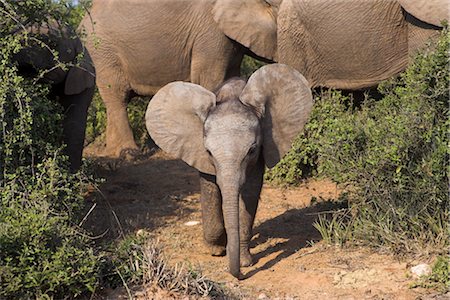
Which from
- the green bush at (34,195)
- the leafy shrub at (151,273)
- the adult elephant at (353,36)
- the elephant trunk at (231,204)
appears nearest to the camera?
the green bush at (34,195)

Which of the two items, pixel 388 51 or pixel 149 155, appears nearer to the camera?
pixel 388 51

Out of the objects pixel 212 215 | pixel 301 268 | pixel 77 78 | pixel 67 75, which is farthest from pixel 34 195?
pixel 77 78

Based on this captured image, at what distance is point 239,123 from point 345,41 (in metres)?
2.80

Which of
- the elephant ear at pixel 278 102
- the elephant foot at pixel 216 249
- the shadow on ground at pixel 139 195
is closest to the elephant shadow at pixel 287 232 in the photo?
the elephant foot at pixel 216 249

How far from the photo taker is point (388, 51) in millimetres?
7988

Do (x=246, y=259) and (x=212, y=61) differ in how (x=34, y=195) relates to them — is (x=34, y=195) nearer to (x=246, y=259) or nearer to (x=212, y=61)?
(x=246, y=259)

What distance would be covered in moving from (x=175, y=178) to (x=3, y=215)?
11.8 feet

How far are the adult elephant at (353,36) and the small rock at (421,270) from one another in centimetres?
242

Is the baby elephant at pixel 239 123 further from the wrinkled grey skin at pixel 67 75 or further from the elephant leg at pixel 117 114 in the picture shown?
the elephant leg at pixel 117 114

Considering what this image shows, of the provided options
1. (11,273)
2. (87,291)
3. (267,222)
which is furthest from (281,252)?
(11,273)

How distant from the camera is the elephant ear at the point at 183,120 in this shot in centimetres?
597

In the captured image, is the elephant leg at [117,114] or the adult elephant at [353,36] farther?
the elephant leg at [117,114]

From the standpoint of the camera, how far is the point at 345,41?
27.0 ft

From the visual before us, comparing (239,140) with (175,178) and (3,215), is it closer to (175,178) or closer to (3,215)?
(3,215)
